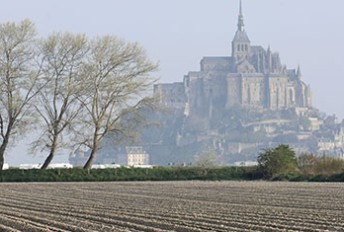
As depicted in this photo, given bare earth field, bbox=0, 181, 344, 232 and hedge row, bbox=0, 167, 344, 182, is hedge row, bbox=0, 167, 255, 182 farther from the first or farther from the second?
bare earth field, bbox=0, 181, 344, 232

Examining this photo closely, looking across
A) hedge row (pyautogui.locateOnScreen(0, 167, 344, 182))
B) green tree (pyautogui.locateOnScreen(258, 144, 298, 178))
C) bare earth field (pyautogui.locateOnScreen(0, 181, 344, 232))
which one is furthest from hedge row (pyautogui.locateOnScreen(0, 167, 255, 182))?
bare earth field (pyautogui.locateOnScreen(0, 181, 344, 232))

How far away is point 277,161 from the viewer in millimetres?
68125

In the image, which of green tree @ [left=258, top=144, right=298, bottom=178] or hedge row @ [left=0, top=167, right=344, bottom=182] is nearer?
green tree @ [left=258, top=144, right=298, bottom=178]

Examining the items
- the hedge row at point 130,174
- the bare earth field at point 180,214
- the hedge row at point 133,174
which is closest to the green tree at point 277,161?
the hedge row at point 133,174

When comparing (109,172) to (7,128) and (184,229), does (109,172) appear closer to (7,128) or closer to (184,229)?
(7,128)

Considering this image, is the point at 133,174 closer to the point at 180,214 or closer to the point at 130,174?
the point at 130,174

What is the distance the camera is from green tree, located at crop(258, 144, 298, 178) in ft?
222

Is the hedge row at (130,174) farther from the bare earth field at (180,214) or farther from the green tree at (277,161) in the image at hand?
the bare earth field at (180,214)

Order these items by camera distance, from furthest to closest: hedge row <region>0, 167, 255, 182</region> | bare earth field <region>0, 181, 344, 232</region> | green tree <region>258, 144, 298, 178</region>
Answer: hedge row <region>0, 167, 255, 182</region> < green tree <region>258, 144, 298, 178</region> < bare earth field <region>0, 181, 344, 232</region>

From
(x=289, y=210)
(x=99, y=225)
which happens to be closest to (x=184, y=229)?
(x=99, y=225)

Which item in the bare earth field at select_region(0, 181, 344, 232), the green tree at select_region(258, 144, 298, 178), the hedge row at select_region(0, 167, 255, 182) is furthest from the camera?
the hedge row at select_region(0, 167, 255, 182)

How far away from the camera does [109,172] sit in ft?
231

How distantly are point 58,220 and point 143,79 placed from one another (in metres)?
50.8

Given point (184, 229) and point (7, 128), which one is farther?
point (7, 128)
